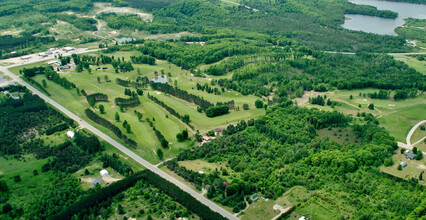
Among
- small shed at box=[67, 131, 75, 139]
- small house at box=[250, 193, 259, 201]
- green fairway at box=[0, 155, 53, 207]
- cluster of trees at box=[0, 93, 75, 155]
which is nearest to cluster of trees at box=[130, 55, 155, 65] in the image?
cluster of trees at box=[0, 93, 75, 155]

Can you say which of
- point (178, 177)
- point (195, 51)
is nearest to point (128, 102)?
point (178, 177)

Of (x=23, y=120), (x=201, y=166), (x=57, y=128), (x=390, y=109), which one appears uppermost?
(x=390, y=109)

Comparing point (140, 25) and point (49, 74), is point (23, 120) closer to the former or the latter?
point (49, 74)

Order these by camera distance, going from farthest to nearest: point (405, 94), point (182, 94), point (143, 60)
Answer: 1. point (143, 60)
2. point (182, 94)
3. point (405, 94)

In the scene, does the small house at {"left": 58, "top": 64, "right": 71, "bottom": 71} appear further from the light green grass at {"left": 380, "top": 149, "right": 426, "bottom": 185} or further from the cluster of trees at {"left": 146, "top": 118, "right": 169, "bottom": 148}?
the light green grass at {"left": 380, "top": 149, "right": 426, "bottom": 185}

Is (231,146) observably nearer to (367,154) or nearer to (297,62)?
(367,154)

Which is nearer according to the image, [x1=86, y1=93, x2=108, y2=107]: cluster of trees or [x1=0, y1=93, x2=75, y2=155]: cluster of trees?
[x1=0, y1=93, x2=75, y2=155]: cluster of trees

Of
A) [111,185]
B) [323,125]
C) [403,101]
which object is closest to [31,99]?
[111,185]
